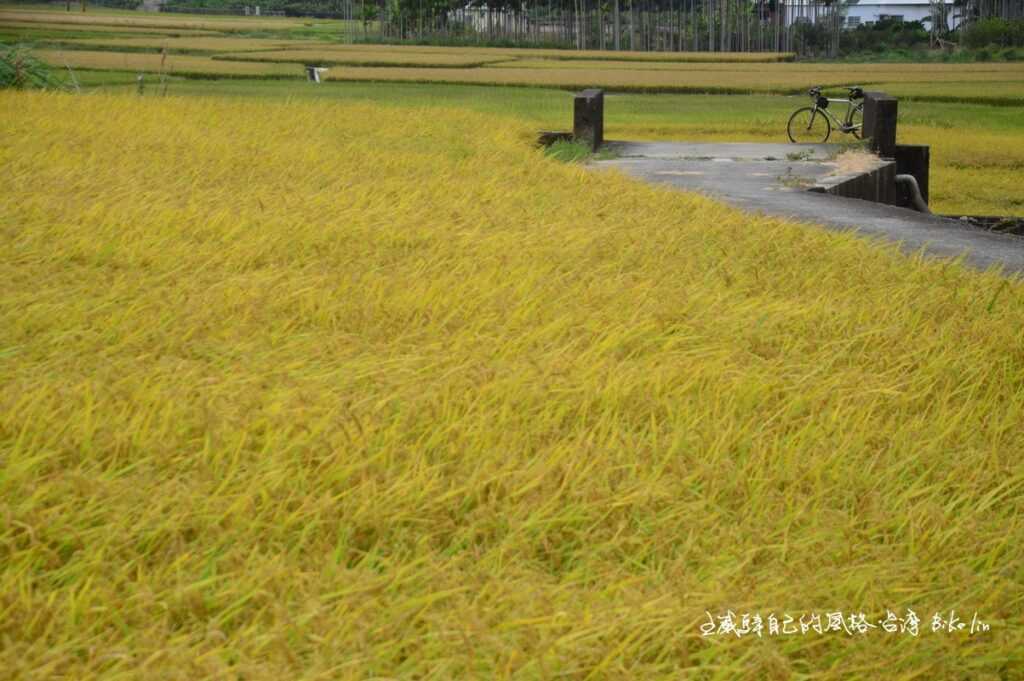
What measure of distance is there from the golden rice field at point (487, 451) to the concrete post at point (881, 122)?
6.99 metres

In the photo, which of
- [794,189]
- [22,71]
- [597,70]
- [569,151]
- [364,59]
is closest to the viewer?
[794,189]

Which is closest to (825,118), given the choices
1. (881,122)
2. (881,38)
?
(881,122)

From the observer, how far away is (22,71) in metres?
14.6

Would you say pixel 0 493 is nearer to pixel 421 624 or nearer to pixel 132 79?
pixel 421 624

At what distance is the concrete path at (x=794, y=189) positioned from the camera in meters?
7.12

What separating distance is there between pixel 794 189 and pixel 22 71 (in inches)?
362

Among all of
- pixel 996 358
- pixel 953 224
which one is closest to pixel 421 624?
pixel 996 358

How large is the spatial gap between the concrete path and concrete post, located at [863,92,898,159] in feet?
1.38

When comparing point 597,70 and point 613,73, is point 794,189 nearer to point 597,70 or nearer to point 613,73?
point 613,73

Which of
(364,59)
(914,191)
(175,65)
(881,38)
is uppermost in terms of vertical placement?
(881,38)

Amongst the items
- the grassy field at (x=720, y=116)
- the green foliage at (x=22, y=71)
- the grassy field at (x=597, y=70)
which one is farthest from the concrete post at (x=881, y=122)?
the grassy field at (x=597, y=70)

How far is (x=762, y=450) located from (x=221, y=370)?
64.4 inches

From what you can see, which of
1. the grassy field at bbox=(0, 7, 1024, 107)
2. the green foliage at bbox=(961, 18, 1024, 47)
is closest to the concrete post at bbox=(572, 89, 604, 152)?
the grassy field at bbox=(0, 7, 1024, 107)

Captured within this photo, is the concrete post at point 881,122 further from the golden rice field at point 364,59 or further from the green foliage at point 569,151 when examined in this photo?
the golden rice field at point 364,59
